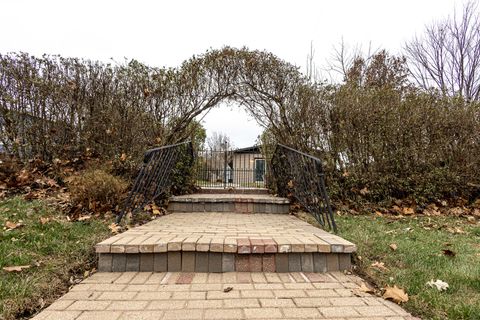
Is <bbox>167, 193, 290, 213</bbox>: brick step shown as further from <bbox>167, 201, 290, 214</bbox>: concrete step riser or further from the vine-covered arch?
the vine-covered arch

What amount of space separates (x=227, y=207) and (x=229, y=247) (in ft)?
7.20

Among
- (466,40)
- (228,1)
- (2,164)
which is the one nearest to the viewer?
(2,164)

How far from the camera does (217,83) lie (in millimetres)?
4980

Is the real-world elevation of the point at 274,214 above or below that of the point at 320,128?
below

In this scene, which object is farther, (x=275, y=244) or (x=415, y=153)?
(x=415, y=153)

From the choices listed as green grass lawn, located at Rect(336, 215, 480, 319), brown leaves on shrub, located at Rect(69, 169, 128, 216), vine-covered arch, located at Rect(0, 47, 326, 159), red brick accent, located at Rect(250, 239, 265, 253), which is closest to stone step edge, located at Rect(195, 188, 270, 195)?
vine-covered arch, located at Rect(0, 47, 326, 159)

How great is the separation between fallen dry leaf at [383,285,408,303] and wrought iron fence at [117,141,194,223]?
2454 millimetres

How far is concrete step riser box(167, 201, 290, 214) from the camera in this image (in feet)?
13.6

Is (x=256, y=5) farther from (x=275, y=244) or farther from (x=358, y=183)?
(x=275, y=244)

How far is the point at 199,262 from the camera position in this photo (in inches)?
79.0

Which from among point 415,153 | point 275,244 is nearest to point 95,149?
point 275,244

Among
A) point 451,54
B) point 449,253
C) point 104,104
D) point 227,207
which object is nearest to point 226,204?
point 227,207

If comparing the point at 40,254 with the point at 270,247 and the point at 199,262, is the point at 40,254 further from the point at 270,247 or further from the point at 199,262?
the point at 270,247

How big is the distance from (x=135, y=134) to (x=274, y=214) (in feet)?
8.65
